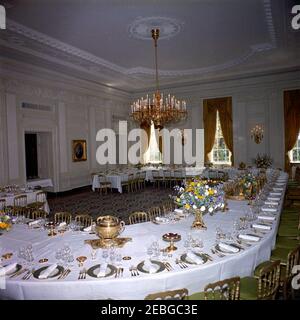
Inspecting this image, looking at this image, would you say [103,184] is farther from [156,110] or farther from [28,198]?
[156,110]

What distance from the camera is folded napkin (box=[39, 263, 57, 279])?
254cm

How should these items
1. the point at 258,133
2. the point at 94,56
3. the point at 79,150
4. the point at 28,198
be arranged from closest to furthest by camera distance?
the point at 28,198 < the point at 94,56 < the point at 79,150 < the point at 258,133

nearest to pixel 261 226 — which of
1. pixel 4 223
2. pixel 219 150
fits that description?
pixel 4 223

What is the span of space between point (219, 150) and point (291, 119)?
338cm

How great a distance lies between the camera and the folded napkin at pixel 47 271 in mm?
2543

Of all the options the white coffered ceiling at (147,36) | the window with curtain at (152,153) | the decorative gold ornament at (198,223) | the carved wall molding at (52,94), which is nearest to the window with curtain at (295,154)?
the white coffered ceiling at (147,36)

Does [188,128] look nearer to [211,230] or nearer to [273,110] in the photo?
[273,110]

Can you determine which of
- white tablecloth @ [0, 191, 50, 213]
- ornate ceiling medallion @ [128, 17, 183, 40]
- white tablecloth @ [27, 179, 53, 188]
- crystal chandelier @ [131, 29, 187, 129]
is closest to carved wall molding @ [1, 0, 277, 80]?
ornate ceiling medallion @ [128, 17, 183, 40]

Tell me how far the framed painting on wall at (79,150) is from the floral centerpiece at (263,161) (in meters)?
7.51

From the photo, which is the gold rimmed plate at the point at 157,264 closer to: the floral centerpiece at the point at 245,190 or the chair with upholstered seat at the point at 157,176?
the floral centerpiece at the point at 245,190

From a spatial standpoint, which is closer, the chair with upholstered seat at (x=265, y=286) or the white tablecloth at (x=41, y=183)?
the chair with upholstered seat at (x=265, y=286)

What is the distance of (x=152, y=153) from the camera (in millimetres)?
15352

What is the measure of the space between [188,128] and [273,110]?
3922 millimetres

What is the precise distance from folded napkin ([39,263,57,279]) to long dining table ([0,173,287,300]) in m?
0.05
